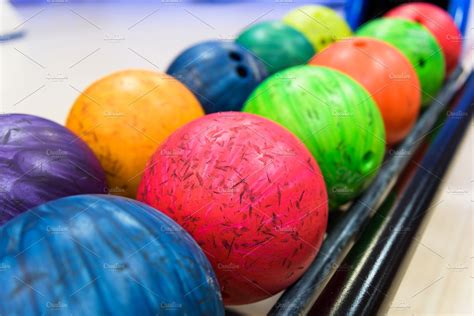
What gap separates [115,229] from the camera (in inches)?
31.9

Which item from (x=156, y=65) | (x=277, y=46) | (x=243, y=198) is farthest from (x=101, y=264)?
(x=156, y=65)

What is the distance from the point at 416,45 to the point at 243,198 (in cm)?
133

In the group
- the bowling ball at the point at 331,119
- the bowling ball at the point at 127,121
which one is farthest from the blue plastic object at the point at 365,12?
the bowling ball at the point at 127,121

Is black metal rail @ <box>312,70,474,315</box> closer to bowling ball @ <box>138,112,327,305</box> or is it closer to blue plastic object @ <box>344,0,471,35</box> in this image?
bowling ball @ <box>138,112,327,305</box>

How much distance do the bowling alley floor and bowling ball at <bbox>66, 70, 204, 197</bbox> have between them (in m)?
0.40

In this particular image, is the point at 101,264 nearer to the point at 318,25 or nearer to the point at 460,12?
the point at 318,25

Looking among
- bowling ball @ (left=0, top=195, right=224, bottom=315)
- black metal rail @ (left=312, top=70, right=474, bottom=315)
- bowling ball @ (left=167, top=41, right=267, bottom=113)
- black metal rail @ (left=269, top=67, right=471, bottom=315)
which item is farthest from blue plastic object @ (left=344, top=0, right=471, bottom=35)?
bowling ball @ (left=0, top=195, right=224, bottom=315)

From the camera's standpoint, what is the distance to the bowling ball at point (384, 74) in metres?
1.69

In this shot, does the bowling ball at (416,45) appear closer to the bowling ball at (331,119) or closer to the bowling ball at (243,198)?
the bowling ball at (331,119)

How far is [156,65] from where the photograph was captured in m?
3.38

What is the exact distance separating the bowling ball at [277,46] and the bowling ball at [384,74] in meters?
0.19

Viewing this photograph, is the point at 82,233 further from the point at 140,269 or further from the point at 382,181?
the point at 382,181

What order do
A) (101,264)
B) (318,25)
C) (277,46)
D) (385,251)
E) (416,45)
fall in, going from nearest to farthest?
(101,264), (385,251), (277,46), (416,45), (318,25)

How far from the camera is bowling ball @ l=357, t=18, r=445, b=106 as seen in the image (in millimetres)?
2111
